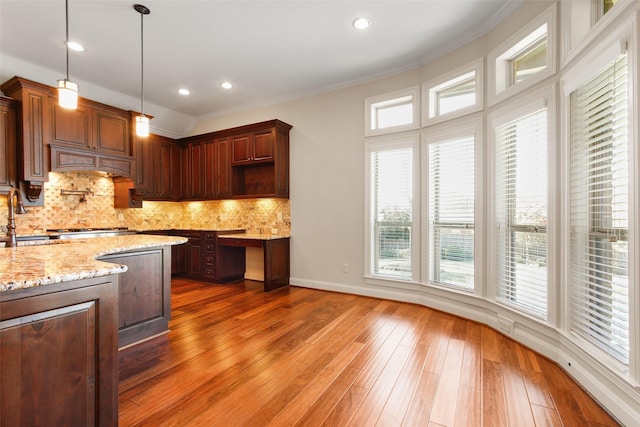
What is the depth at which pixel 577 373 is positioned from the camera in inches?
82.5

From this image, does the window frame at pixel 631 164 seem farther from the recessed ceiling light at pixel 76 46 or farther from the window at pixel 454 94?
the recessed ceiling light at pixel 76 46

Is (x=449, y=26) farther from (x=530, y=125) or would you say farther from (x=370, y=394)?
(x=370, y=394)

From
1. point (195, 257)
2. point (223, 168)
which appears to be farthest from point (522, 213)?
point (195, 257)

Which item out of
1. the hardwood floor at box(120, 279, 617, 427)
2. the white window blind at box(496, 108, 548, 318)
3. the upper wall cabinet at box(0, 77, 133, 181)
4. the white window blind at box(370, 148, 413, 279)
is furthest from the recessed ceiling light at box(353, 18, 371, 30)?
the upper wall cabinet at box(0, 77, 133, 181)

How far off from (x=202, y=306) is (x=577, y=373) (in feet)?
12.3

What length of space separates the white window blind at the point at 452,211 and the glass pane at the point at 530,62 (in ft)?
2.32

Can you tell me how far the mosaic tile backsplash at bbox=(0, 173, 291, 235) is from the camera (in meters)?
4.34

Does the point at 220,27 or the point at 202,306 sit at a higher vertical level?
the point at 220,27

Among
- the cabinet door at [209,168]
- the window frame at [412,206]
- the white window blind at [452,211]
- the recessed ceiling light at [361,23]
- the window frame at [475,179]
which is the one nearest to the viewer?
the recessed ceiling light at [361,23]

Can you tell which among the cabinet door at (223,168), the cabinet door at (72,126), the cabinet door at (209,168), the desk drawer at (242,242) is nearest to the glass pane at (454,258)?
the desk drawer at (242,242)

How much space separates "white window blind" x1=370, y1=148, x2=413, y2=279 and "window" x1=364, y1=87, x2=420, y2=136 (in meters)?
0.31

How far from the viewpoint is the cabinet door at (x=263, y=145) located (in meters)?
4.68

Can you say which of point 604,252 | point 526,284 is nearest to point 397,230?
point 526,284

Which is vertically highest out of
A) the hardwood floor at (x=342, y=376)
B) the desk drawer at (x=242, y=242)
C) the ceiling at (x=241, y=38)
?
the ceiling at (x=241, y=38)
